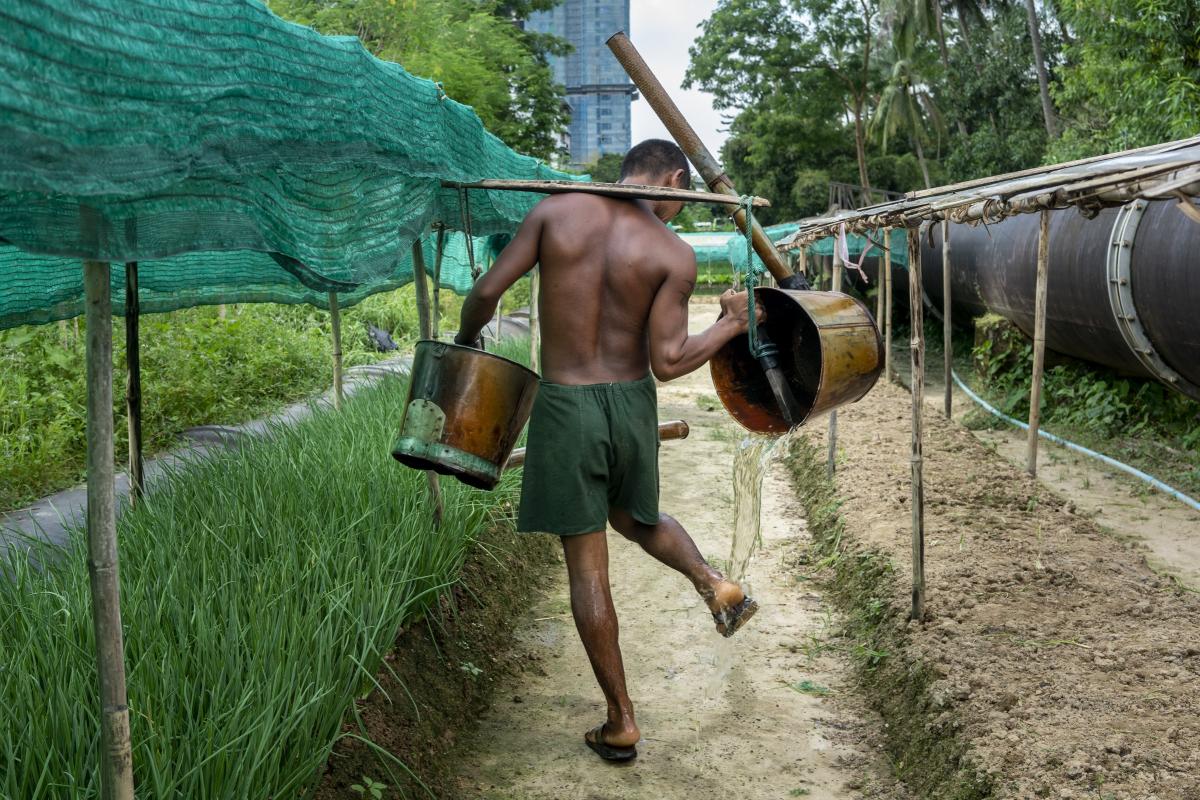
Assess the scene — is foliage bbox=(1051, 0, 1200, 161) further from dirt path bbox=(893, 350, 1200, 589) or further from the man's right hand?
the man's right hand

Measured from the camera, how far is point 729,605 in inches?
131

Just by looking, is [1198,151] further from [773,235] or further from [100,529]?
[773,235]

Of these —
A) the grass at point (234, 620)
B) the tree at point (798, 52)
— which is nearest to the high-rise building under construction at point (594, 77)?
the tree at point (798, 52)

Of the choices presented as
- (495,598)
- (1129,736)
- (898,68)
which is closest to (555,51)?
(898,68)

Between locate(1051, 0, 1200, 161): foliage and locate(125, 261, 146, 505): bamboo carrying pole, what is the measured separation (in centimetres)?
949

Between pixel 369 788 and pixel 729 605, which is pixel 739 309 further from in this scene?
pixel 369 788

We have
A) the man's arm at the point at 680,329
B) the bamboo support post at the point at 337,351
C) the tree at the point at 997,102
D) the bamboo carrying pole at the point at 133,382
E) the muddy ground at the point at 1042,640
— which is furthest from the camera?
the tree at the point at 997,102

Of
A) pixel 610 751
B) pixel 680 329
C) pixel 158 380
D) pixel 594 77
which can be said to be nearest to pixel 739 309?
pixel 680 329

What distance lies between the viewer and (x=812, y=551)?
576 centimetres

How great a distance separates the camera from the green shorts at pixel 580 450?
3.30 m

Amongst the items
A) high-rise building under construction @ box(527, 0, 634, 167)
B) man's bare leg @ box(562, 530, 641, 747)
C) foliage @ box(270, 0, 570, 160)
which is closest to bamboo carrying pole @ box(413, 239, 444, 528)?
man's bare leg @ box(562, 530, 641, 747)

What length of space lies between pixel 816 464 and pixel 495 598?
3.66 metres

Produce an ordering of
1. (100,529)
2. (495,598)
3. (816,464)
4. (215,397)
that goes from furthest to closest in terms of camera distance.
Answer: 1. (215,397)
2. (816,464)
3. (495,598)
4. (100,529)

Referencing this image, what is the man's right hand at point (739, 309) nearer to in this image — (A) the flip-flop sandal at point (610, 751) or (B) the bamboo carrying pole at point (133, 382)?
(A) the flip-flop sandal at point (610, 751)
